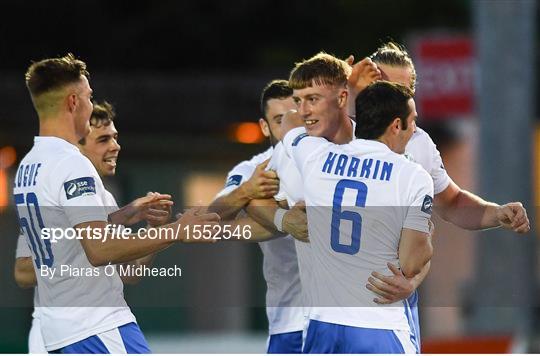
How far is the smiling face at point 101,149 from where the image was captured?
761 centimetres

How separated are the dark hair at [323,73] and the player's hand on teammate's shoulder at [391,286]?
0.88 m

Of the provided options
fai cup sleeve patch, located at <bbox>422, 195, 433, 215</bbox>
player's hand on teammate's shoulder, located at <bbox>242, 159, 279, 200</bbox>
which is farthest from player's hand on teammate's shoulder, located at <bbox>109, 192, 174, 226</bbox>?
fai cup sleeve patch, located at <bbox>422, 195, 433, 215</bbox>

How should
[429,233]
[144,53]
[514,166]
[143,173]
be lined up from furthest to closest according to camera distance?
[144,53] < [143,173] < [514,166] < [429,233]

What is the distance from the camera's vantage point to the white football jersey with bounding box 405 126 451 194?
23.9 feet

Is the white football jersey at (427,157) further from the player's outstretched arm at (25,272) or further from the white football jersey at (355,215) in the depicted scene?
the player's outstretched arm at (25,272)

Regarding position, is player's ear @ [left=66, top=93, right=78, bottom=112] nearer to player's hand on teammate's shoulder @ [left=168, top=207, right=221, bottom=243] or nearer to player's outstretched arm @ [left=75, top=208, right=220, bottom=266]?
player's outstretched arm @ [left=75, top=208, right=220, bottom=266]

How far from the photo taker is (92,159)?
25.0 feet

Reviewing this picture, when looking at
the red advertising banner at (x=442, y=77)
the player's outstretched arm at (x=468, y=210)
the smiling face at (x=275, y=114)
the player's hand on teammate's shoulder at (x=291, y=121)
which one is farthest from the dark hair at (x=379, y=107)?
the red advertising banner at (x=442, y=77)

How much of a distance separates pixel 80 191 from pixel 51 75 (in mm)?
572

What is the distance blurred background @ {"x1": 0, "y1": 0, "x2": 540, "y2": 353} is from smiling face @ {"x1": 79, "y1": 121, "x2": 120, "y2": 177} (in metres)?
0.53

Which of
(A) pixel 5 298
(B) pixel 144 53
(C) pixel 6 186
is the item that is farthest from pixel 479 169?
(B) pixel 144 53

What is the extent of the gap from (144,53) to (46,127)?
56.7ft

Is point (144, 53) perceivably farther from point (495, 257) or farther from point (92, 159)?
point (92, 159)

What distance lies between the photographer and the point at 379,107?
687 cm
